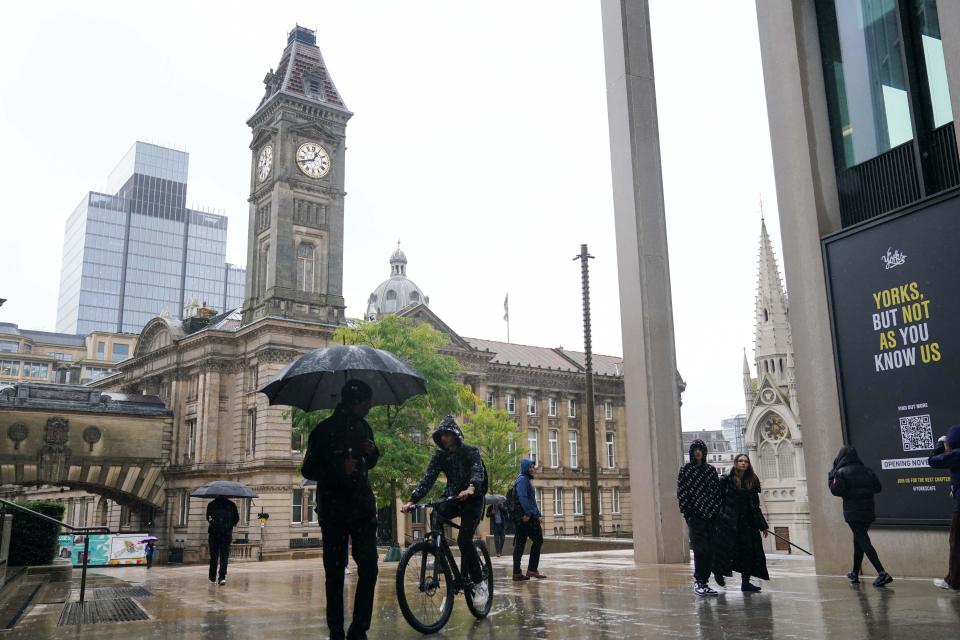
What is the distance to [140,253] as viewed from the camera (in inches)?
6299

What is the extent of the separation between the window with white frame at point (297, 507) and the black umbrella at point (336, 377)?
39724 millimetres

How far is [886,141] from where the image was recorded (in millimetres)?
12875

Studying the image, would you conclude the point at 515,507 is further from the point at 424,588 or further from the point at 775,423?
the point at 775,423

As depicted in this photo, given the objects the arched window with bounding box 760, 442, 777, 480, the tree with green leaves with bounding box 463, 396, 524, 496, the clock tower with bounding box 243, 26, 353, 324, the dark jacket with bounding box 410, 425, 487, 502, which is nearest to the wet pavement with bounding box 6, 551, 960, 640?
the dark jacket with bounding box 410, 425, 487, 502

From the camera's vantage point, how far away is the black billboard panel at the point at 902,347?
1106 cm

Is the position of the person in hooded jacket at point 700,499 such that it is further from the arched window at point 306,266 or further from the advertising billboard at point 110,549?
the arched window at point 306,266

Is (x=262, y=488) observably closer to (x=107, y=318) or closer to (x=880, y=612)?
(x=880, y=612)

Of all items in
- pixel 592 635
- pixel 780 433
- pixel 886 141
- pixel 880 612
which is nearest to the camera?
pixel 592 635

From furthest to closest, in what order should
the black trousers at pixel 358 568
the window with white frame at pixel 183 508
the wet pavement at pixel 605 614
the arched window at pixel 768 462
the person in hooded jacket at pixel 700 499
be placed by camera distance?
1. the arched window at pixel 768 462
2. the window with white frame at pixel 183 508
3. the person in hooded jacket at pixel 700 499
4. the wet pavement at pixel 605 614
5. the black trousers at pixel 358 568

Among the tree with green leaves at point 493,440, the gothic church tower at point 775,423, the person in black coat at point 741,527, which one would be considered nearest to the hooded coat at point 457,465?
the person in black coat at point 741,527

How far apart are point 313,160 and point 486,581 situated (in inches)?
1839

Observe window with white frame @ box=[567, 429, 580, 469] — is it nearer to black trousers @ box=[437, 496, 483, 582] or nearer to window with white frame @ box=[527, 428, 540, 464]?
window with white frame @ box=[527, 428, 540, 464]

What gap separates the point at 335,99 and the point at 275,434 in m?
23.0

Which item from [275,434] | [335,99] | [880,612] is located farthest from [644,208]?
[335,99]
